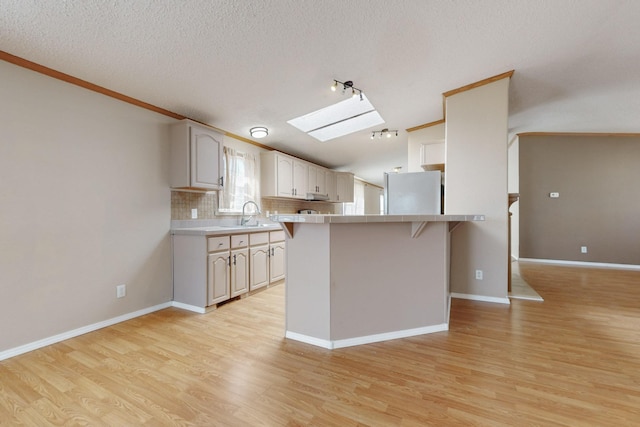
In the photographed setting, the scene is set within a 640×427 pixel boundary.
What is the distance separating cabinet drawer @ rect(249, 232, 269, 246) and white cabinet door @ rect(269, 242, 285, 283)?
0.53ft

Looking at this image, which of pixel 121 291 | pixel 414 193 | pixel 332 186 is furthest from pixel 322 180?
pixel 121 291

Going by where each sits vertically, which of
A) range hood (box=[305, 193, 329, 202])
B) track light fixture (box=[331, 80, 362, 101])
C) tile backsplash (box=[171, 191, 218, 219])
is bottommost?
tile backsplash (box=[171, 191, 218, 219])

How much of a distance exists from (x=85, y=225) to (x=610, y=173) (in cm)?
801

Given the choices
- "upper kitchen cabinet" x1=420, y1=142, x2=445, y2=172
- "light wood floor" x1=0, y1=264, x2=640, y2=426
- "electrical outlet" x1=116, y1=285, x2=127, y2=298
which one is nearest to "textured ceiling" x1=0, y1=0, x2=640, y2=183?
"upper kitchen cabinet" x1=420, y1=142, x2=445, y2=172

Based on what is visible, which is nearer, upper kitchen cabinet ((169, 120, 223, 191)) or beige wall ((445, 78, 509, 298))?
upper kitchen cabinet ((169, 120, 223, 191))

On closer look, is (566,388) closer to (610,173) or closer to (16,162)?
(16,162)

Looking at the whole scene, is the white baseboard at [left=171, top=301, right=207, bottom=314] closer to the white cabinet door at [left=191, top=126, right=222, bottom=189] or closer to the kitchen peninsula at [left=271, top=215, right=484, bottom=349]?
the kitchen peninsula at [left=271, top=215, right=484, bottom=349]

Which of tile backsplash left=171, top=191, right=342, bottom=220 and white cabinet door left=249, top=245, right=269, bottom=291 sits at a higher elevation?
tile backsplash left=171, top=191, right=342, bottom=220

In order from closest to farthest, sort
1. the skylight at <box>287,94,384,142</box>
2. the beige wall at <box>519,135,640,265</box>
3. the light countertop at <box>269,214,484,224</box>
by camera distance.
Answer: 1. the light countertop at <box>269,214,484,224</box>
2. the skylight at <box>287,94,384,142</box>
3. the beige wall at <box>519,135,640,265</box>

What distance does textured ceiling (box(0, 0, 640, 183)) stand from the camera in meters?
1.85

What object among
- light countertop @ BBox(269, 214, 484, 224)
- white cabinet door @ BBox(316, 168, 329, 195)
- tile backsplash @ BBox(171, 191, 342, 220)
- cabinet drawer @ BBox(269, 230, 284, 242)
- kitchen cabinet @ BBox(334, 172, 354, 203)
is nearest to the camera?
light countertop @ BBox(269, 214, 484, 224)

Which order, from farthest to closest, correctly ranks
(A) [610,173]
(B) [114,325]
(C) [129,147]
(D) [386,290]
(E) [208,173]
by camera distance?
(A) [610,173] < (E) [208,173] < (C) [129,147] < (B) [114,325] < (D) [386,290]

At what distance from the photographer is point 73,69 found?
7.27 feet

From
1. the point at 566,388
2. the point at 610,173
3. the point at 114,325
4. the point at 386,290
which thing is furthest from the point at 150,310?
the point at 610,173
